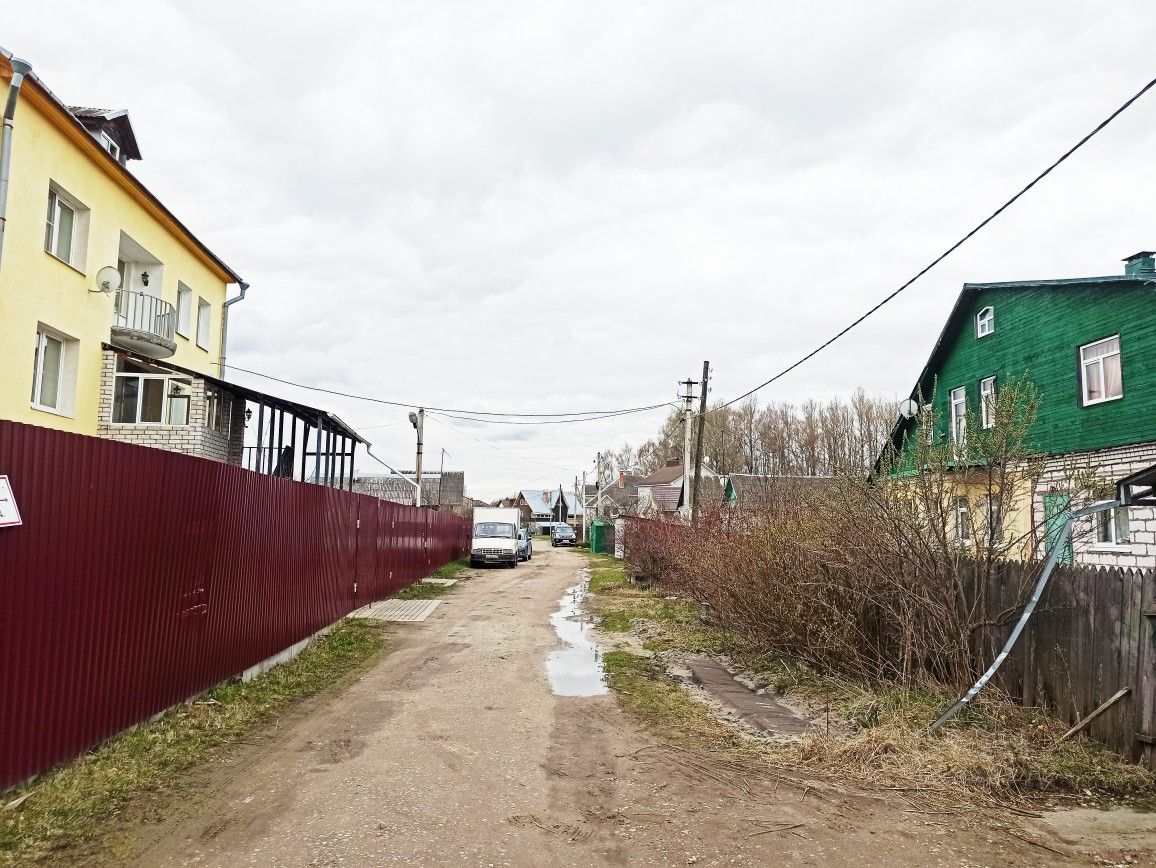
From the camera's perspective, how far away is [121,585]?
5.55m

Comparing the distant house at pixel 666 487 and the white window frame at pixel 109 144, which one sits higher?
the white window frame at pixel 109 144

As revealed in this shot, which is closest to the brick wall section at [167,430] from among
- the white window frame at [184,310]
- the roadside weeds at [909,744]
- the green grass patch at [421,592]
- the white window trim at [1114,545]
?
the white window frame at [184,310]

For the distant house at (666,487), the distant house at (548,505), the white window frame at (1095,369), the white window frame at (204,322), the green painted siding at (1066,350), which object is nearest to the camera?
the green painted siding at (1066,350)

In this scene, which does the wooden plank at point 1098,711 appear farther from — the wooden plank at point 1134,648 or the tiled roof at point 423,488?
the tiled roof at point 423,488

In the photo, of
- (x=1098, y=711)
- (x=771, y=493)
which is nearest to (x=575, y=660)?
(x=771, y=493)

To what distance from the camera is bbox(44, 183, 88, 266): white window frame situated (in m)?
15.1

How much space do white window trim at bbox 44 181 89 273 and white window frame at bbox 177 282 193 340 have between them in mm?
4689

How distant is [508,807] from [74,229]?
1649 centimetres

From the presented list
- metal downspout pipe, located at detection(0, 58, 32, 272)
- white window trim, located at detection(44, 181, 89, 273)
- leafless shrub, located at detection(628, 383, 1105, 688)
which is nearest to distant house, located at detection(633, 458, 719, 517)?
white window trim, located at detection(44, 181, 89, 273)

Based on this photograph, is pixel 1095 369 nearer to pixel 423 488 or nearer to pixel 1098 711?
pixel 1098 711

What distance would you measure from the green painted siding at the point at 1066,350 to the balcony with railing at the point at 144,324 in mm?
17030

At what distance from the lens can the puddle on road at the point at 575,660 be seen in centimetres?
843

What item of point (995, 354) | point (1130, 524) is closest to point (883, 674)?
point (1130, 524)

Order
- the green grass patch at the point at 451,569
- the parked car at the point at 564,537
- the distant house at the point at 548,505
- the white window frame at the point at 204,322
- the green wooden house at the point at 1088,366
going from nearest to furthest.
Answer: the green wooden house at the point at 1088,366, the white window frame at the point at 204,322, the green grass patch at the point at 451,569, the parked car at the point at 564,537, the distant house at the point at 548,505
